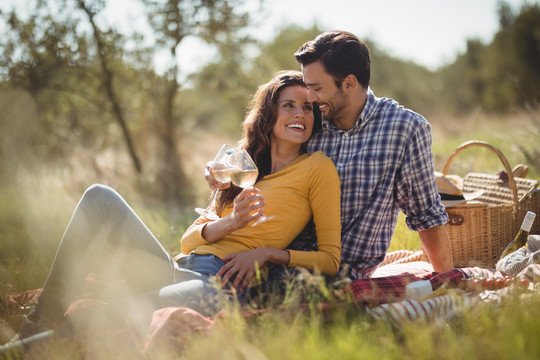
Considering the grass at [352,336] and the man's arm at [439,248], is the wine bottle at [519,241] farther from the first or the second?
the grass at [352,336]

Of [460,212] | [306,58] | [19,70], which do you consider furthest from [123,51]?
[460,212]

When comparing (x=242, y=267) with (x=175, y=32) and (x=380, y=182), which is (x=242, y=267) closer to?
(x=380, y=182)

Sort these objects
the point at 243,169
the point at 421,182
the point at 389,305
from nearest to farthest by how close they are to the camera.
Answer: the point at 389,305
the point at 243,169
the point at 421,182

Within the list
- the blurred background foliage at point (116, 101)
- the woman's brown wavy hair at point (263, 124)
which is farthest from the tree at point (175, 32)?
the woman's brown wavy hair at point (263, 124)

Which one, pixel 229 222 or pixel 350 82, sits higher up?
pixel 350 82

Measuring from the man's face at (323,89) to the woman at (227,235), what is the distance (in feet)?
0.30

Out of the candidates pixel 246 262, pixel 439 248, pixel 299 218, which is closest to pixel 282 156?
pixel 299 218

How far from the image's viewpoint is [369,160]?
3307mm

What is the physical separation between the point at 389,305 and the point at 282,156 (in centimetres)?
142

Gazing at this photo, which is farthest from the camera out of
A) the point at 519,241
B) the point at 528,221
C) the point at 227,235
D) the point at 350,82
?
the point at 519,241

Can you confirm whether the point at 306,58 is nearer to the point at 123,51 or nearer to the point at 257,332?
the point at 257,332

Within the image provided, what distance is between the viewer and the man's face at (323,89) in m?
3.33

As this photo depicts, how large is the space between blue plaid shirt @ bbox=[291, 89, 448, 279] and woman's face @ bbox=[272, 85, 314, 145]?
324mm

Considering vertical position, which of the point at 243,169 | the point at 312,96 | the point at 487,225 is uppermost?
the point at 312,96
